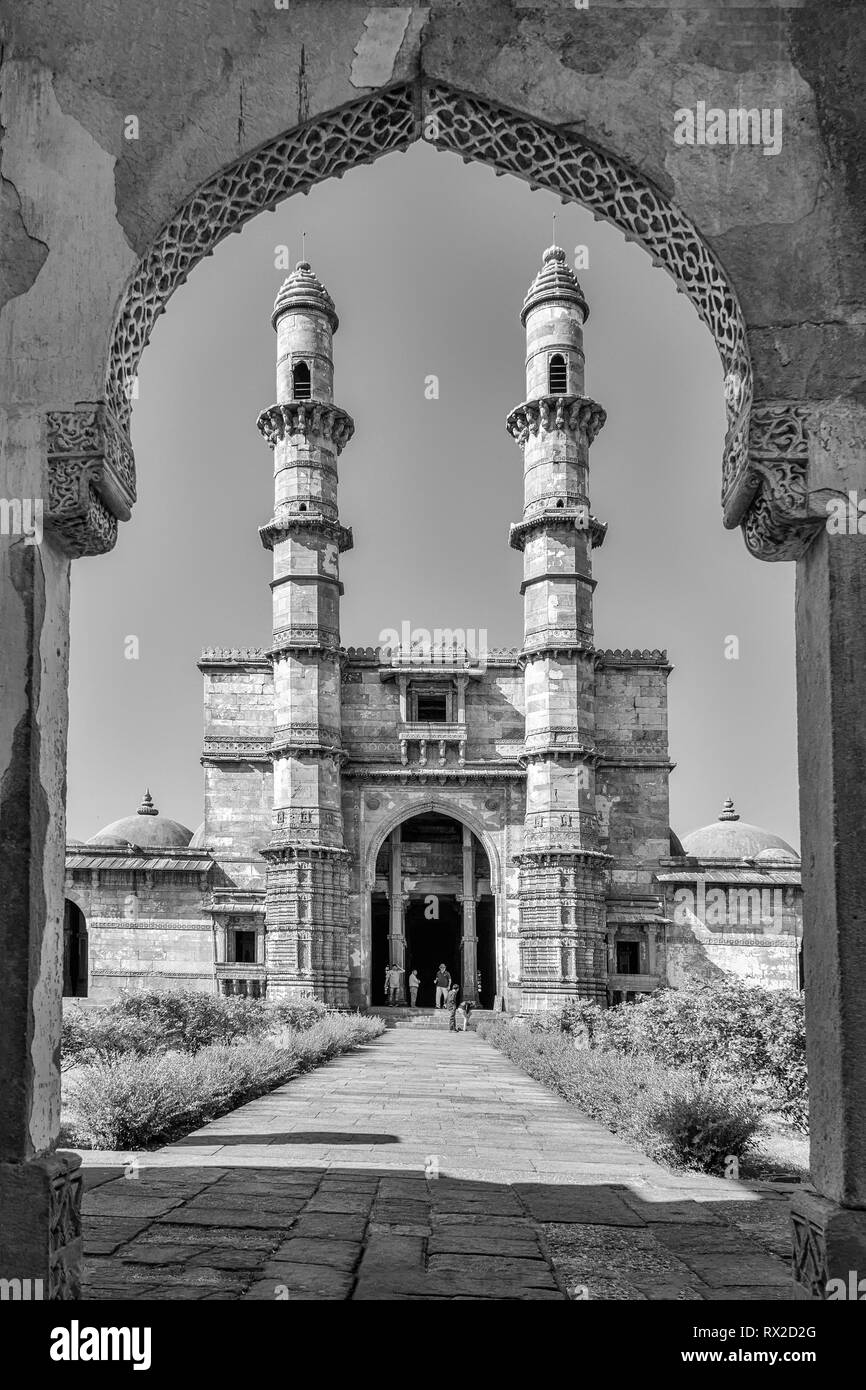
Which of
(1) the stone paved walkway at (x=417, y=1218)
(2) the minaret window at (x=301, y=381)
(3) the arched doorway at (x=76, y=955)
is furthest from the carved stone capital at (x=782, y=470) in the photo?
(3) the arched doorway at (x=76, y=955)

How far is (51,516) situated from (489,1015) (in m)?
21.8

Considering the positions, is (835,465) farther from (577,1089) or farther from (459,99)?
(577,1089)

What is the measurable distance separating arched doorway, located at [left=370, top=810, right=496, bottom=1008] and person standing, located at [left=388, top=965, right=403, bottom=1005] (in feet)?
0.38

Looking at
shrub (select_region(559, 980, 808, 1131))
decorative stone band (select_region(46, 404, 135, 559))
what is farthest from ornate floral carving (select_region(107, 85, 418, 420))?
shrub (select_region(559, 980, 808, 1131))

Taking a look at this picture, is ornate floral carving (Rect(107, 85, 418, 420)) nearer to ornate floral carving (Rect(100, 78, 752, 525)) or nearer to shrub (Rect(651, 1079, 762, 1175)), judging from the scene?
ornate floral carving (Rect(100, 78, 752, 525))

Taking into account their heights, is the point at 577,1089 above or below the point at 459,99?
below

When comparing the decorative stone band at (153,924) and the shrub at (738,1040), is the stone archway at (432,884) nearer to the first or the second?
the decorative stone band at (153,924)

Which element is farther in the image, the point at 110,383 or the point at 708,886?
the point at 708,886

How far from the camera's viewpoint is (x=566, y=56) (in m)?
4.54

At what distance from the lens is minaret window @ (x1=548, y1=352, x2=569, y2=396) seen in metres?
26.2

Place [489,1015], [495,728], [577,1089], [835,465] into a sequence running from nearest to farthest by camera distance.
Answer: [835,465] < [577,1089] < [489,1015] < [495,728]

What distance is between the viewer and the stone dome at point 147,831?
101ft

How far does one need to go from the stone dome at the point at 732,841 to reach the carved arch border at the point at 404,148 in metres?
26.0
